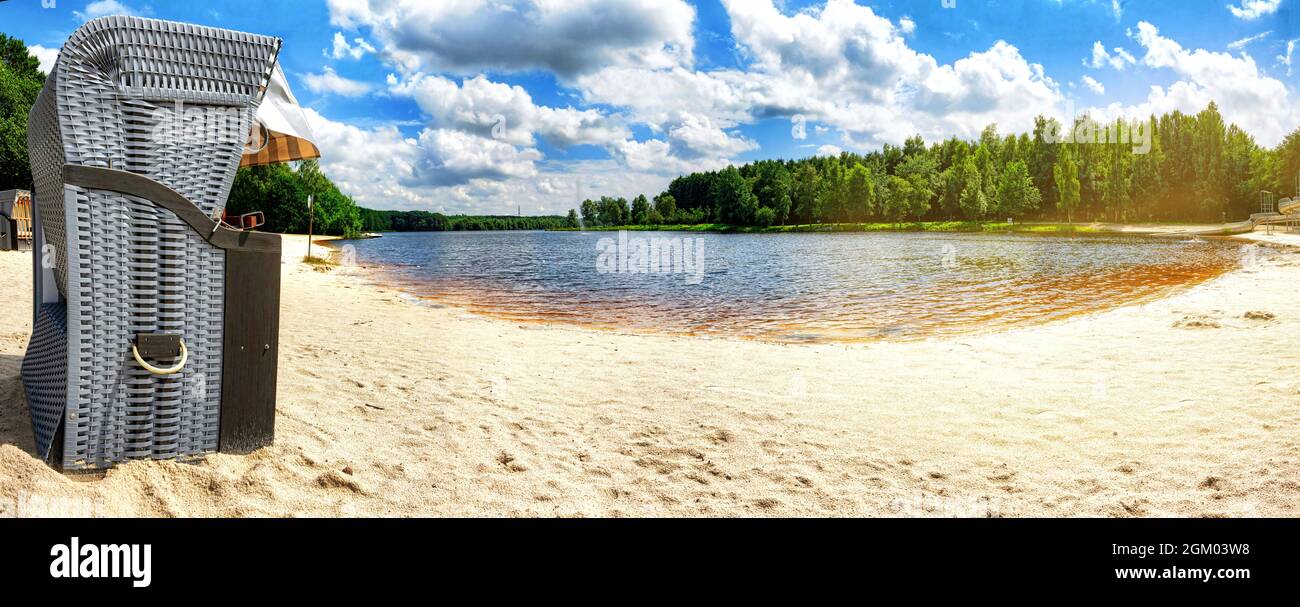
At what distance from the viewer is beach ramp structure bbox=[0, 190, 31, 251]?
14570mm

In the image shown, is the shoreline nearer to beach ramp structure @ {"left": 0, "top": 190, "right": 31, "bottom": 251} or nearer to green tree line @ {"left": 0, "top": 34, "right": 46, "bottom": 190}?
beach ramp structure @ {"left": 0, "top": 190, "right": 31, "bottom": 251}

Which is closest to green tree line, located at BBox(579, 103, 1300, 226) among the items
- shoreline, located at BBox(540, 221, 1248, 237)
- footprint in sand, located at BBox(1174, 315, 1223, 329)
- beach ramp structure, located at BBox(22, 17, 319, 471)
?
shoreline, located at BBox(540, 221, 1248, 237)

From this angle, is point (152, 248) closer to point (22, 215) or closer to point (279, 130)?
point (279, 130)

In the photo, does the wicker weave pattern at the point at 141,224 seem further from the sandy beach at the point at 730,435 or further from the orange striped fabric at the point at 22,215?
the orange striped fabric at the point at 22,215

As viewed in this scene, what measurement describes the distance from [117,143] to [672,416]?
3282 millimetres

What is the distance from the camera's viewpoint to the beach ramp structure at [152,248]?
2.54 m

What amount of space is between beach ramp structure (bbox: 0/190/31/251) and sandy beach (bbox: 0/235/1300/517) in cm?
1009


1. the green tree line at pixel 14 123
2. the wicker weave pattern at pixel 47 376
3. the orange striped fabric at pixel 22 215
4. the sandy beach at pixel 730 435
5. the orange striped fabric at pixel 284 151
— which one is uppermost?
the green tree line at pixel 14 123

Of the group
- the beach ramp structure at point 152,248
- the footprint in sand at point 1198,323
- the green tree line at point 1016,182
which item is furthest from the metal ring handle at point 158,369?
the green tree line at point 1016,182

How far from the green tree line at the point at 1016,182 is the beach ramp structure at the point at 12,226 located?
4695 centimetres

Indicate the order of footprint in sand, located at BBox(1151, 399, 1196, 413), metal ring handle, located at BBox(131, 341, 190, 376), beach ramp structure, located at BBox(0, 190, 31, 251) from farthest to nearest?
beach ramp structure, located at BBox(0, 190, 31, 251) < footprint in sand, located at BBox(1151, 399, 1196, 413) < metal ring handle, located at BBox(131, 341, 190, 376)

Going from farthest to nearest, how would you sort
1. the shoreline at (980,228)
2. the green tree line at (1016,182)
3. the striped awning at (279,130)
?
the green tree line at (1016,182), the shoreline at (980,228), the striped awning at (279,130)

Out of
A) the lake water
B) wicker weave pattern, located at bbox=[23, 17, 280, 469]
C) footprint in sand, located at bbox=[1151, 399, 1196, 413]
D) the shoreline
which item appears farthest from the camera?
the shoreline

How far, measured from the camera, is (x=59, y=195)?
2775 millimetres
